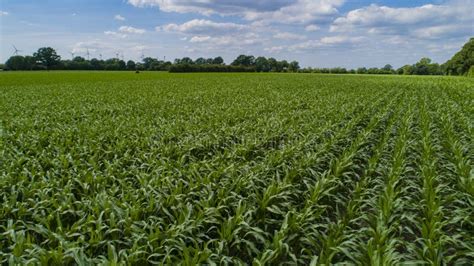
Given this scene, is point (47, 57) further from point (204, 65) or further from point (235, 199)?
point (235, 199)

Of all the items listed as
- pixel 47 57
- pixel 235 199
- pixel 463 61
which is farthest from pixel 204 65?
pixel 235 199

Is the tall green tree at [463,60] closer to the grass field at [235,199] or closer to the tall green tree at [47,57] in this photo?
the grass field at [235,199]

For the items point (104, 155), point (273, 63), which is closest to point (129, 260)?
point (104, 155)

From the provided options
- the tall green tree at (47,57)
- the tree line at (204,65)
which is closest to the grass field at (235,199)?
the tree line at (204,65)

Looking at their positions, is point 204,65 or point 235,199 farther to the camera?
point 204,65

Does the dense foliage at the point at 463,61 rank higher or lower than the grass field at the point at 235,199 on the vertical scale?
higher

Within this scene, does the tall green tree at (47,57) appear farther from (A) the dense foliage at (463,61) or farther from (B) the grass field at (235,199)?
(A) the dense foliage at (463,61)

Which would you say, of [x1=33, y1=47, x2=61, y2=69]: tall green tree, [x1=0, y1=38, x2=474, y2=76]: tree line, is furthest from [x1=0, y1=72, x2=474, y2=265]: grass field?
[x1=33, y1=47, x2=61, y2=69]: tall green tree

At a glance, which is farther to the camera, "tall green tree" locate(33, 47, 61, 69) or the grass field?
"tall green tree" locate(33, 47, 61, 69)

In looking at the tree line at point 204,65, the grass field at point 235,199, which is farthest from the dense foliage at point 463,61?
the grass field at point 235,199

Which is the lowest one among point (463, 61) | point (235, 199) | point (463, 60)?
point (235, 199)

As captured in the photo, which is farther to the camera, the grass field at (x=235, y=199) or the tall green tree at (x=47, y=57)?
the tall green tree at (x=47, y=57)

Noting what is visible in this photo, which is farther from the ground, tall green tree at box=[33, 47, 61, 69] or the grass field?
tall green tree at box=[33, 47, 61, 69]

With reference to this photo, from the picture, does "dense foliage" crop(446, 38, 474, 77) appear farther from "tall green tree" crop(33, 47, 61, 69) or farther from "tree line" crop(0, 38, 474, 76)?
"tall green tree" crop(33, 47, 61, 69)
